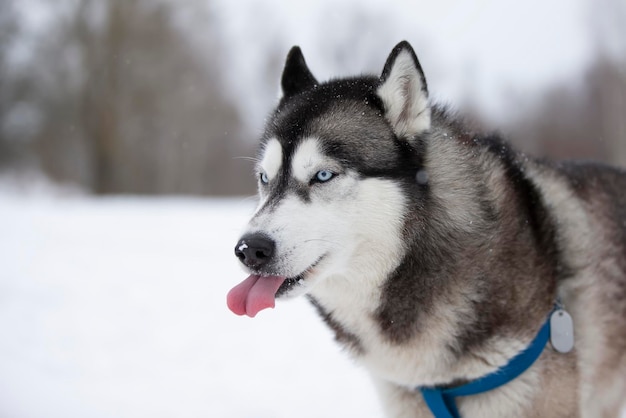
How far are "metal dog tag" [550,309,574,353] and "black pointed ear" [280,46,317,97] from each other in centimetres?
167

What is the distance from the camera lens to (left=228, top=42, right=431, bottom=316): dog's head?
2.17 metres

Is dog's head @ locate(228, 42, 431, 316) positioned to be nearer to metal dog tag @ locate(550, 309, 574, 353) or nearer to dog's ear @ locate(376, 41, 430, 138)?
dog's ear @ locate(376, 41, 430, 138)

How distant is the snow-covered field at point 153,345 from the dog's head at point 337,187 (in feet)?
4.53

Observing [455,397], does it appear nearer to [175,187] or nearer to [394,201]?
[394,201]

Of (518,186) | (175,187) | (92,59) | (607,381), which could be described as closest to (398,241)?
(518,186)

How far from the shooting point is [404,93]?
7.89 ft

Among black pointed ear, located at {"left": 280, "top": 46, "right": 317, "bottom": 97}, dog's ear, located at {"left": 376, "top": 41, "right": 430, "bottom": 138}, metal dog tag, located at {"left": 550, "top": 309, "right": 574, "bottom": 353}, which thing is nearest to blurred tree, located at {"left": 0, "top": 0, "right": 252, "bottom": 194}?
black pointed ear, located at {"left": 280, "top": 46, "right": 317, "bottom": 97}

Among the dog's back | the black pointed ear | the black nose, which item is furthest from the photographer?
the black pointed ear

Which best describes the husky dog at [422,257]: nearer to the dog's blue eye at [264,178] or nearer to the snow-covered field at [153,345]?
the dog's blue eye at [264,178]

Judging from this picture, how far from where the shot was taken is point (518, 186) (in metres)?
2.58

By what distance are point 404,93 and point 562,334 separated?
1.17 m

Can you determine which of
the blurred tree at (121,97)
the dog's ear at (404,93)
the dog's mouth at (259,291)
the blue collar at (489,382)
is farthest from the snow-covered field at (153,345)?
the blurred tree at (121,97)

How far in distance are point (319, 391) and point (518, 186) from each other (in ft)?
6.99

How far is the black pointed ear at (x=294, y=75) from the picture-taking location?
3.03 metres
